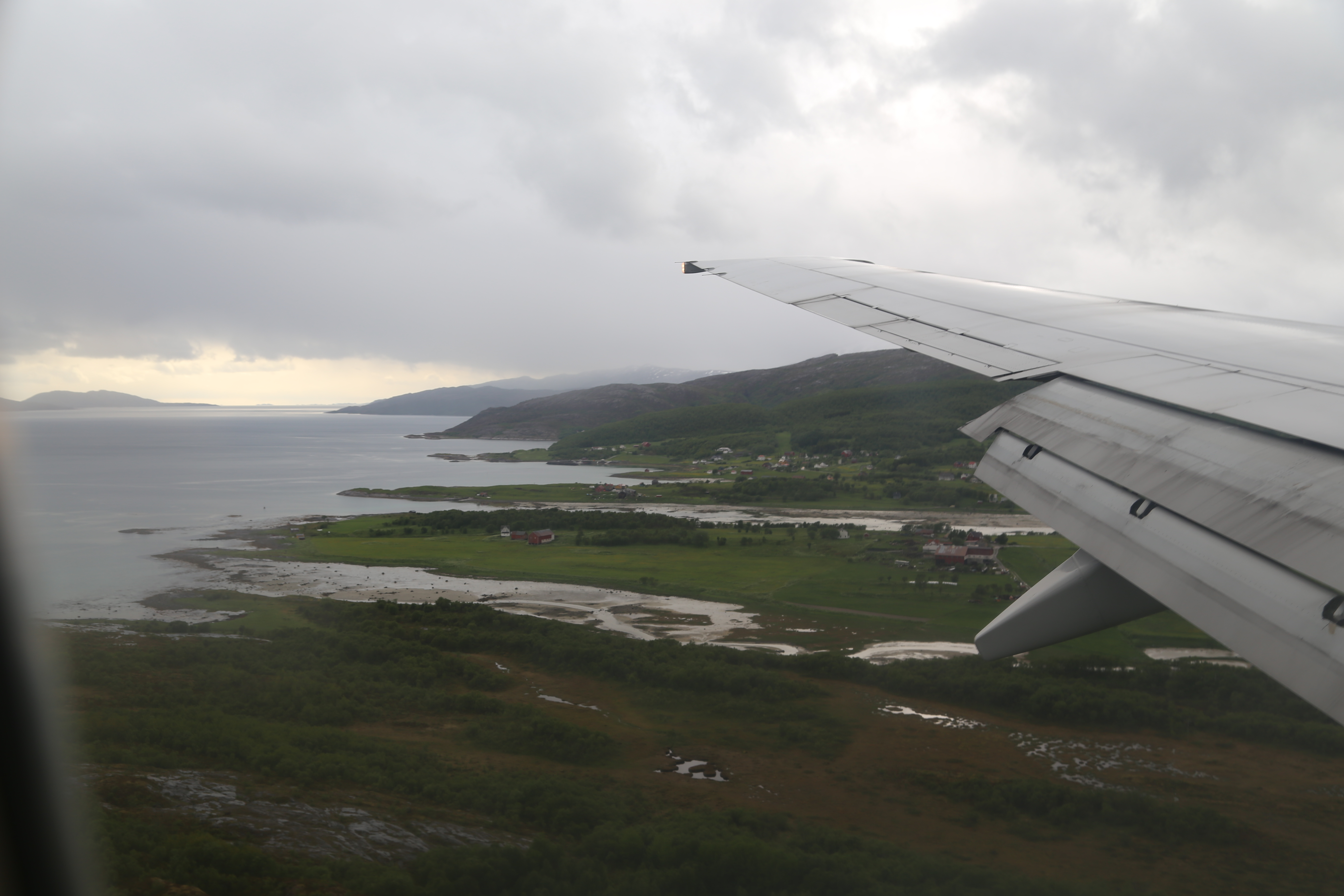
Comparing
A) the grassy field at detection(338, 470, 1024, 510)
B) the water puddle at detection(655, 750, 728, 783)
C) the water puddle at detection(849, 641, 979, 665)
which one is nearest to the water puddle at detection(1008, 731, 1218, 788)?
the water puddle at detection(849, 641, 979, 665)

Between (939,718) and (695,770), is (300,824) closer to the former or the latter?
(695,770)

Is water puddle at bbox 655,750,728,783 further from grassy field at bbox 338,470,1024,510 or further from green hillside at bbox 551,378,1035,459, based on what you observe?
green hillside at bbox 551,378,1035,459

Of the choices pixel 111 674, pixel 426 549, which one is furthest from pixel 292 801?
pixel 426 549

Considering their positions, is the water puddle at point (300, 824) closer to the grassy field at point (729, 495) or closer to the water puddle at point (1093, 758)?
the water puddle at point (1093, 758)

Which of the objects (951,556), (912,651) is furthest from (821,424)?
(912,651)

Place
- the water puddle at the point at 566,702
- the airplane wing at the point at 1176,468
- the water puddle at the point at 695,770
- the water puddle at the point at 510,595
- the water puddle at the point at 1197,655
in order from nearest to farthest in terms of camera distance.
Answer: the airplane wing at the point at 1176,468 → the water puddle at the point at 695,770 → the water puddle at the point at 566,702 → the water puddle at the point at 1197,655 → the water puddle at the point at 510,595

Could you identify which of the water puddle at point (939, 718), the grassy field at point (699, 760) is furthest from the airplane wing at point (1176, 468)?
the water puddle at point (939, 718)
